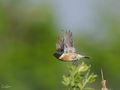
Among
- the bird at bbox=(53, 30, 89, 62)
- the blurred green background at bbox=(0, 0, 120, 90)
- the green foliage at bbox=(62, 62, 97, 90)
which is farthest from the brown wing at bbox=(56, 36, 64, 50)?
the blurred green background at bbox=(0, 0, 120, 90)

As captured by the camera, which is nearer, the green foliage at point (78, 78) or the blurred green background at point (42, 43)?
the green foliage at point (78, 78)

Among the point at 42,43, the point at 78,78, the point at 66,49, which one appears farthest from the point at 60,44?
the point at 42,43

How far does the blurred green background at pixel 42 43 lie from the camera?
25.7 meters

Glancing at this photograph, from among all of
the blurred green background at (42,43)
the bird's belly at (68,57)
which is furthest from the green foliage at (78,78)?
the blurred green background at (42,43)

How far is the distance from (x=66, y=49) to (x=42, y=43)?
24.7 meters

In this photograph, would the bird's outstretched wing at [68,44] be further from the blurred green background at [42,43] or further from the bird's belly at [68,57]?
the blurred green background at [42,43]

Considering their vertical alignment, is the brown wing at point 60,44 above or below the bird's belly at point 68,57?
above

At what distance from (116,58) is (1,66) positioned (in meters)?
6.78

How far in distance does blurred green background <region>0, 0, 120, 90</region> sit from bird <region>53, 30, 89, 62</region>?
18.8m

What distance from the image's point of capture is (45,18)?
3056 centimetres

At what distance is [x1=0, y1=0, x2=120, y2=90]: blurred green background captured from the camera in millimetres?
25672

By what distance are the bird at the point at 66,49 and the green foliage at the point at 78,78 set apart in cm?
5

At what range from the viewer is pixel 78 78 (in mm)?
3631

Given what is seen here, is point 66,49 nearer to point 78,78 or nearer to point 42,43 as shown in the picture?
point 78,78
